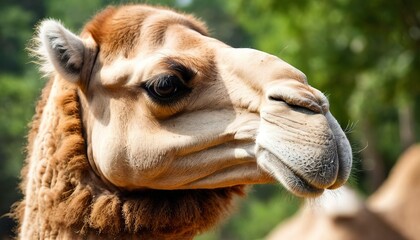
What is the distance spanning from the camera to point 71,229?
4422 millimetres

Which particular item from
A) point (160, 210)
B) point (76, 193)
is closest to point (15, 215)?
point (76, 193)

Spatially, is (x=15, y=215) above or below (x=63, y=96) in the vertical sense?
below

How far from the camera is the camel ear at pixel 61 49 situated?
4457mm

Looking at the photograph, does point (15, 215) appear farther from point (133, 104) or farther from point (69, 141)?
point (133, 104)

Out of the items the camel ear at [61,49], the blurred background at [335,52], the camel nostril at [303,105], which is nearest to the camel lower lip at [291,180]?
the camel nostril at [303,105]

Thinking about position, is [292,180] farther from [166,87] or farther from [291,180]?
[166,87]

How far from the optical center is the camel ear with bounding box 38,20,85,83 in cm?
446

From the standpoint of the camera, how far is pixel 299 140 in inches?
154

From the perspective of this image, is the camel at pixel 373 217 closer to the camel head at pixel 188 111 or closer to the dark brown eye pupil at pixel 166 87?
the camel head at pixel 188 111

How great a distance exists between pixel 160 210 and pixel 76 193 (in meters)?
0.45

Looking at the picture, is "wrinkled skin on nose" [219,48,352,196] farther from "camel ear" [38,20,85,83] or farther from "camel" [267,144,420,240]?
"camel" [267,144,420,240]

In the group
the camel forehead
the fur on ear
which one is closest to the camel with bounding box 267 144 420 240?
the camel forehead

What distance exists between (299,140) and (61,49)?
1.40 metres

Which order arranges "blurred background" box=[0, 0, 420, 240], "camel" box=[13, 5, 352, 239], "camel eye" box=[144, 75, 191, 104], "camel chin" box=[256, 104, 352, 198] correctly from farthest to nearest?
1. "blurred background" box=[0, 0, 420, 240]
2. "camel eye" box=[144, 75, 191, 104]
3. "camel" box=[13, 5, 352, 239]
4. "camel chin" box=[256, 104, 352, 198]
